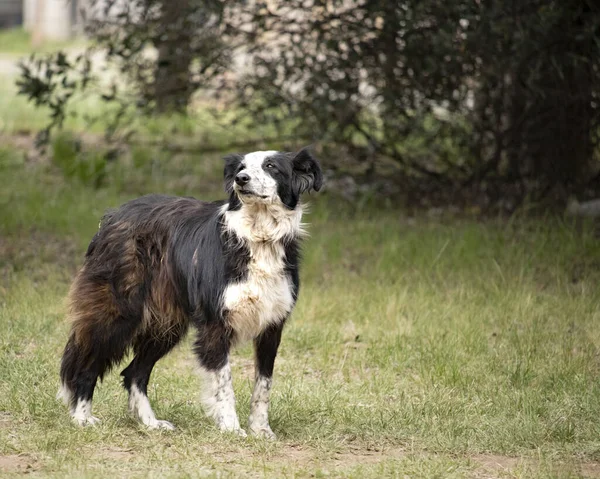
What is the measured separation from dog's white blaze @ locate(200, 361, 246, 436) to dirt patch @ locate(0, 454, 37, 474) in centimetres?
95

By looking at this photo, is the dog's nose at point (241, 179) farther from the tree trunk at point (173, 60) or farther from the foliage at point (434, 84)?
the tree trunk at point (173, 60)

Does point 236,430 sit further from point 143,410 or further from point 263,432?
point 143,410

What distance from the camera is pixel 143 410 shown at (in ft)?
18.9

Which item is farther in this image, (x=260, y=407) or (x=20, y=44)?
(x=20, y=44)

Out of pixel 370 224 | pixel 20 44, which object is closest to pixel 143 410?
pixel 370 224

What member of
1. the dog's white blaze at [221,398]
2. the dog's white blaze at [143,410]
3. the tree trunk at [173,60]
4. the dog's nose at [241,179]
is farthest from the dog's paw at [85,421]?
the tree trunk at [173,60]

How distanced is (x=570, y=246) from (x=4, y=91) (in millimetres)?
10773

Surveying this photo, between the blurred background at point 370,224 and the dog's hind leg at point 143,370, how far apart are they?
0.11 meters

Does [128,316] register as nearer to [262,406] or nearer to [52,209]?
[262,406]

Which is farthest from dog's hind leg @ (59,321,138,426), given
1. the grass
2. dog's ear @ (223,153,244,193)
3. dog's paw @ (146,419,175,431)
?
the grass

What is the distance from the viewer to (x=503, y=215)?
428 inches

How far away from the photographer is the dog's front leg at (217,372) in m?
5.41

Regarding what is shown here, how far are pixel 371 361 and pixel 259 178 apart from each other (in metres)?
2.29

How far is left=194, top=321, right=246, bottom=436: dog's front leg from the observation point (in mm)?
5410
